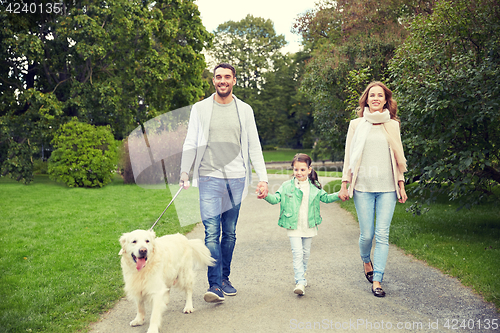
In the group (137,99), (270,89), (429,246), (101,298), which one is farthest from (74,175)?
(270,89)

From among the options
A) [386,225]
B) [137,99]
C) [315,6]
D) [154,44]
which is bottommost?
[386,225]

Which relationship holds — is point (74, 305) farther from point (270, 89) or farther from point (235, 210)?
point (270, 89)

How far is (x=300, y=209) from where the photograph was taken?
14.9 feet

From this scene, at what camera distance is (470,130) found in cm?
660

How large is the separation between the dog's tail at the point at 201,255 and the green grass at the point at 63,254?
114 cm

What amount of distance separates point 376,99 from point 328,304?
2398mm

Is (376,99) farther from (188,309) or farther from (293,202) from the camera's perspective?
(188,309)

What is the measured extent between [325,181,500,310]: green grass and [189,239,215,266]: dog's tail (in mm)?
3020

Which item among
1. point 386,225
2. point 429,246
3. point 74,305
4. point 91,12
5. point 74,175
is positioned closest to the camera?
point 74,305

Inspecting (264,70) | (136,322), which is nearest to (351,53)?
(136,322)

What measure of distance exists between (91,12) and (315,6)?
34.0ft

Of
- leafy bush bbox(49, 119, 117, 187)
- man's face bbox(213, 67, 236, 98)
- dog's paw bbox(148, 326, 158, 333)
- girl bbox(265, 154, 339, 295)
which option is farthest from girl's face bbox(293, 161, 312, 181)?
leafy bush bbox(49, 119, 117, 187)

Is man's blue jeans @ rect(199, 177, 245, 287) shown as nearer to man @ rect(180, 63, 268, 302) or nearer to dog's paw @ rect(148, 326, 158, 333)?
man @ rect(180, 63, 268, 302)

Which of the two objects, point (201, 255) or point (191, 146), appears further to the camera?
Answer: point (191, 146)
